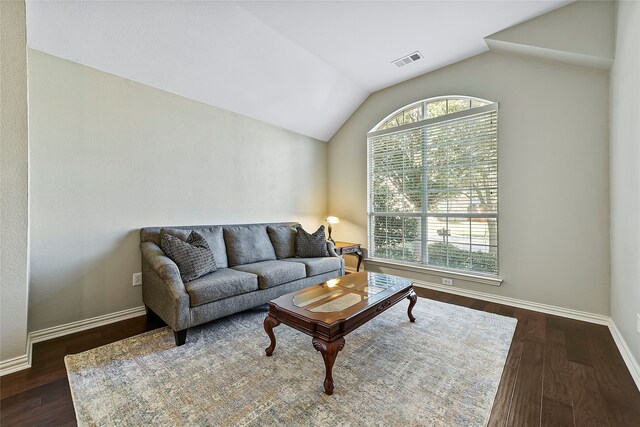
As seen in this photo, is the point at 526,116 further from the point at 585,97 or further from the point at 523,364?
the point at 523,364

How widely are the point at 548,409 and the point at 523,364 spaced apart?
1.53 ft

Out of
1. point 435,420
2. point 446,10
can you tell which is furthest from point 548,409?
point 446,10

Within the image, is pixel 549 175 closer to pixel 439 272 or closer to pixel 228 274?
pixel 439 272

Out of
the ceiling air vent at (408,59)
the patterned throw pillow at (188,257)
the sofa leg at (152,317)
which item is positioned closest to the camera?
the patterned throw pillow at (188,257)

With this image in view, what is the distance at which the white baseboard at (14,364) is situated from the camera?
5.87 feet

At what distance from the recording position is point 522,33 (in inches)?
109

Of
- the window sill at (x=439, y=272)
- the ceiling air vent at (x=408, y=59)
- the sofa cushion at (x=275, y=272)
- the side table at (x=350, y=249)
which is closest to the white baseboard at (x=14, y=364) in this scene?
the sofa cushion at (x=275, y=272)

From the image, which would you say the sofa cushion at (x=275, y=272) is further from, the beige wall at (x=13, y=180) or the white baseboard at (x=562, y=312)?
the white baseboard at (x=562, y=312)

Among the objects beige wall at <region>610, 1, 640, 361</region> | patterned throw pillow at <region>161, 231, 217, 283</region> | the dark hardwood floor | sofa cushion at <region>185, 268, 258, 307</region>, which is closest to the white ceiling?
beige wall at <region>610, 1, 640, 361</region>

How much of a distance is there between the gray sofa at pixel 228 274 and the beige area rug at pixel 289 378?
252mm

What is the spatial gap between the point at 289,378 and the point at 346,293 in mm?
793

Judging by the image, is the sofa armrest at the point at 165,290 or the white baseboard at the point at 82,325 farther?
the white baseboard at the point at 82,325

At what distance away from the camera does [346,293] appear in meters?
2.29

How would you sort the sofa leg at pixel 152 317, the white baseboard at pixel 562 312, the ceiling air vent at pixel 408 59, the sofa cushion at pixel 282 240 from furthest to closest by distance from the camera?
the sofa cushion at pixel 282 240 → the ceiling air vent at pixel 408 59 → the sofa leg at pixel 152 317 → the white baseboard at pixel 562 312
